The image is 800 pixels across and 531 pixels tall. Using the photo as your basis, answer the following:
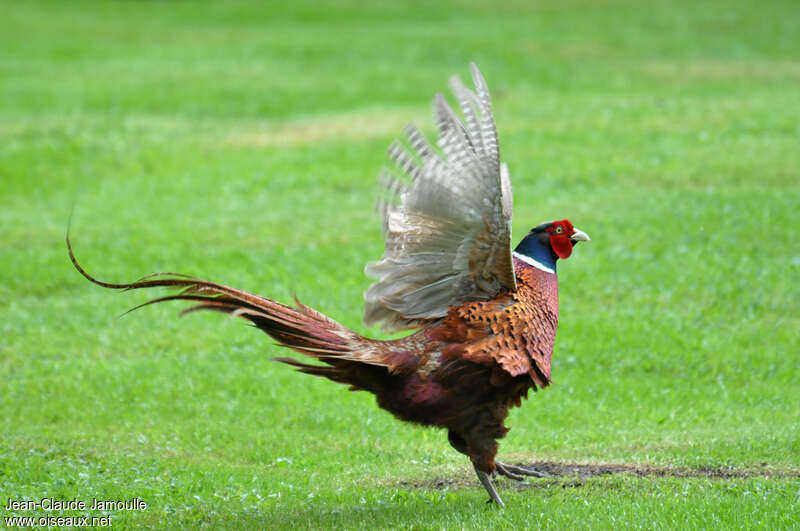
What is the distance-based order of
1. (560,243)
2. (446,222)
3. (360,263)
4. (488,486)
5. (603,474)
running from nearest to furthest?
(446,222) → (488,486) → (560,243) → (603,474) → (360,263)

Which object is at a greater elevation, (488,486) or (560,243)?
(560,243)

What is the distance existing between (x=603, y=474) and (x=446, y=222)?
219 centimetres

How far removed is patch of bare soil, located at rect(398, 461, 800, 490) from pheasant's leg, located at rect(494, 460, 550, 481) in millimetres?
53

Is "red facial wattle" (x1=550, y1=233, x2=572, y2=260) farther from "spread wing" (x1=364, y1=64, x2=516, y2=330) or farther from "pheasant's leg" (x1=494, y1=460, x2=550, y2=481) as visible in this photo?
"pheasant's leg" (x1=494, y1=460, x2=550, y2=481)

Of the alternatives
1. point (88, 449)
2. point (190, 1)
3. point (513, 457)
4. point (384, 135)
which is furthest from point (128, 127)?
point (190, 1)

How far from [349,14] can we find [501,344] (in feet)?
75.9

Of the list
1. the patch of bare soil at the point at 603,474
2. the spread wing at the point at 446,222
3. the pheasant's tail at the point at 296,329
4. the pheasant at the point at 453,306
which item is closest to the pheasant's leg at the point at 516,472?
the patch of bare soil at the point at 603,474

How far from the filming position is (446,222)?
5.74 m

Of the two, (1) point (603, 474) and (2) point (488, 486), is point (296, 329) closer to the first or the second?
(2) point (488, 486)

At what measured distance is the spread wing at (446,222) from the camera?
18.2ft

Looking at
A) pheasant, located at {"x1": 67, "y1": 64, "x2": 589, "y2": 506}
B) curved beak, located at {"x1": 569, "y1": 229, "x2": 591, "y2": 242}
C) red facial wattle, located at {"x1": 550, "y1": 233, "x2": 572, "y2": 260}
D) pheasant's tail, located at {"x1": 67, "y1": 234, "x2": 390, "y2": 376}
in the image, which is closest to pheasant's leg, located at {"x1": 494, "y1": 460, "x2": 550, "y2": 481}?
pheasant, located at {"x1": 67, "y1": 64, "x2": 589, "y2": 506}

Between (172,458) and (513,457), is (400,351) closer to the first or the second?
(513,457)

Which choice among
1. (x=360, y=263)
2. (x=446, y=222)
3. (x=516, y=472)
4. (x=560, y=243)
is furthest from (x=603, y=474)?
(x=360, y=263)

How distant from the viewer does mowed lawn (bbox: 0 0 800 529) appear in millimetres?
6582
